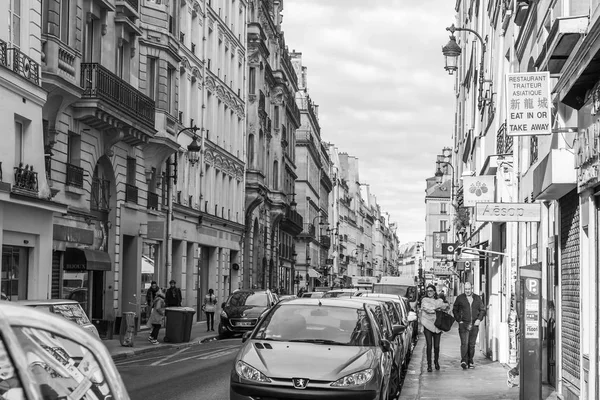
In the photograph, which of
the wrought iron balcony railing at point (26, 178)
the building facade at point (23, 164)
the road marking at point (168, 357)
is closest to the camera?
the road marking at point (168, 357)

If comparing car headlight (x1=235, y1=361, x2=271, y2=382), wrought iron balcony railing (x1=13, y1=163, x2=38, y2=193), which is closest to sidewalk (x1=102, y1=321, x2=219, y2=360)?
wrought iron balcony railing (x1=13, y1=163, x2=38, y2=193)

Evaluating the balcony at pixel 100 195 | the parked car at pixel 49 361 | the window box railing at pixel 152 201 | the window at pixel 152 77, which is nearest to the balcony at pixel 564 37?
the parked car at pixel 49 361

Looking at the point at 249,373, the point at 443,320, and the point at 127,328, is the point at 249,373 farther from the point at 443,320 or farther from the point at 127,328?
the point at 127,328

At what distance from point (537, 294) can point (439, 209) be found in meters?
134

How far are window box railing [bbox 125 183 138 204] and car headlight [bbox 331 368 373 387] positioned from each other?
2340cm

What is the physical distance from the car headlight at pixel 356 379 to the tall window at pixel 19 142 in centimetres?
1499

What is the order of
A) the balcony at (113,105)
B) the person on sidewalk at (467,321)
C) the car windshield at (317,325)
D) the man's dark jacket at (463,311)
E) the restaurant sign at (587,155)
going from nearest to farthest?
the restaurant sign at (587,155), the car windshield at (317,325), the person on sidewalk at (467,321), the man's dark jacket at (463,311), the balcony at (113,105)

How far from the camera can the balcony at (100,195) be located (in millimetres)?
30812

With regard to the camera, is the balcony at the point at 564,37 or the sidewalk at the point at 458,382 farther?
the sidewalk at the point at 458,382

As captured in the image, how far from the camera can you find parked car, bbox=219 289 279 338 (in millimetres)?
34594

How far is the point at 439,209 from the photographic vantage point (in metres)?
146

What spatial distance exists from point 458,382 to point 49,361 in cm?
1616

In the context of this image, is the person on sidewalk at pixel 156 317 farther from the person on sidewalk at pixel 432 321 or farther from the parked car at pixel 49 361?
the parked car at pixel 49 361

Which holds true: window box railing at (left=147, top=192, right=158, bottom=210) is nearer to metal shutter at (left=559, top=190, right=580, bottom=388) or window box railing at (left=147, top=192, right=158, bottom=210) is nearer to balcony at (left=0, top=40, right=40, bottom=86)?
balcony at (left=0, top=40, right=40, bottom=86)
